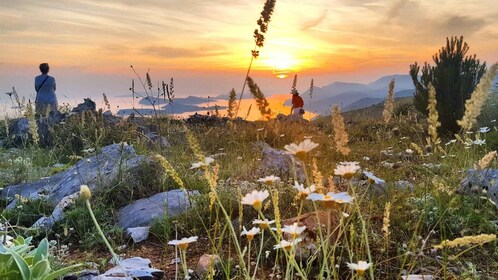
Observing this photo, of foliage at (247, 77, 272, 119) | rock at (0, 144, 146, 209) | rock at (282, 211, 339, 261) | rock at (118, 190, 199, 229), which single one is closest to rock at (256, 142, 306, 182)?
rock at (118, 190, 199, 229)

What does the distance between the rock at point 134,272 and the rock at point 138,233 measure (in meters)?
0.86

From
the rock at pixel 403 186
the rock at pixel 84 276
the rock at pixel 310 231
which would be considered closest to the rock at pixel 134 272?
A: the rock at pixel 84 276

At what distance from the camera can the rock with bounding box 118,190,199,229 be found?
4.00 meters

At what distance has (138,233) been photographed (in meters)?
3.77

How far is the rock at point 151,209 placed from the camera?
400 cm

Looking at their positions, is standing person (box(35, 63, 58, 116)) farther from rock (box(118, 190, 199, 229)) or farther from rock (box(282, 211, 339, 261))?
rock (box(282, 211, 339, 261))

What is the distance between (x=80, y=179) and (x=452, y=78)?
32.7 feet

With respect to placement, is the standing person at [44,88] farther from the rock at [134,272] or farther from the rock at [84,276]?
the rock at [84,276]

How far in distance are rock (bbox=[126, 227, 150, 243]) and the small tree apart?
9723mm

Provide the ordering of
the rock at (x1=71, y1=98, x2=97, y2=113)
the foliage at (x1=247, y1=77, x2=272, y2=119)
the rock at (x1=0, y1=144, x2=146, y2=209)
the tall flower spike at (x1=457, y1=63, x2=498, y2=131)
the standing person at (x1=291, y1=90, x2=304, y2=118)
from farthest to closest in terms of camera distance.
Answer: the standing person at (x1=291, y1=90, x2=304, y2=118) < the rock at (x1=71, y1=98, x2=97, y2=113) < the rock at (x1=0, y1=144, x2=146, y2=209) < the foliage at (x1=247, y1=77, x2=272, y2=119) < the tall flower spike at (x1=457, y1=63, x2=498, y2=131)

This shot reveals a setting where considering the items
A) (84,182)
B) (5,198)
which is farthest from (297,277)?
(5,198)

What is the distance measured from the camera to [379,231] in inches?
127

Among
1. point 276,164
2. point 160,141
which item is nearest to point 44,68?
point 160,141

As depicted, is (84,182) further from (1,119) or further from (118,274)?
(1,119)
